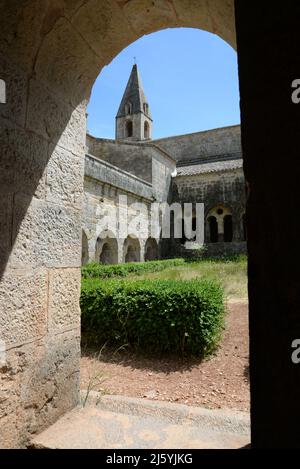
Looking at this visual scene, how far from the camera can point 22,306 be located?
5.66 feet

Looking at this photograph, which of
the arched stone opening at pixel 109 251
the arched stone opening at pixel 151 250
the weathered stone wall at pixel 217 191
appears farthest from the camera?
the weathered stone wall at pixel 217 191

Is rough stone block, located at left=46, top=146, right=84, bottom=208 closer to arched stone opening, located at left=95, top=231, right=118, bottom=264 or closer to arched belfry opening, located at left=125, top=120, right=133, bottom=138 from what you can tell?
arched stone opening, located at left=95, top=231, right=118, bottom=264

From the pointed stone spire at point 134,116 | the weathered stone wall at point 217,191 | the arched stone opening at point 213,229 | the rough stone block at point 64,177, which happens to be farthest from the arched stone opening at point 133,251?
the pointed stone spire at point 134,116

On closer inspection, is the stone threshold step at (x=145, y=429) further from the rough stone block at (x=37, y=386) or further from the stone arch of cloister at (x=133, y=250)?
the stone arch of cloister at (x=133, y=250)

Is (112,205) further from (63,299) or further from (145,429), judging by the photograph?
(145,429)

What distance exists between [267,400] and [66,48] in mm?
1986

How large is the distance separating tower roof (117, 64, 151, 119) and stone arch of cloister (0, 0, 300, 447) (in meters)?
25.2

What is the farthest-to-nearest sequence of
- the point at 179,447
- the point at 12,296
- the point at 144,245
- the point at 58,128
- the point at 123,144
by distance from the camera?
the point at 123,144
the point at 144,245
the point at 58,128
the point at 12,296
the point at 179,447

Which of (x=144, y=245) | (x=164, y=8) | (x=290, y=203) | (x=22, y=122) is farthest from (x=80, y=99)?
(x=144, y=245)

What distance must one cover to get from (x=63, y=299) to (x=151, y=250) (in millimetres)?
15207

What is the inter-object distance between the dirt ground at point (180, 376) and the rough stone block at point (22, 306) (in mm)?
1550

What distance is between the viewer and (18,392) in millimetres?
1688

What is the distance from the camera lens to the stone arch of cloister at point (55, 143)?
0.85 meters

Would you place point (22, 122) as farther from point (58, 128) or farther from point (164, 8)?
point (164, 8)
